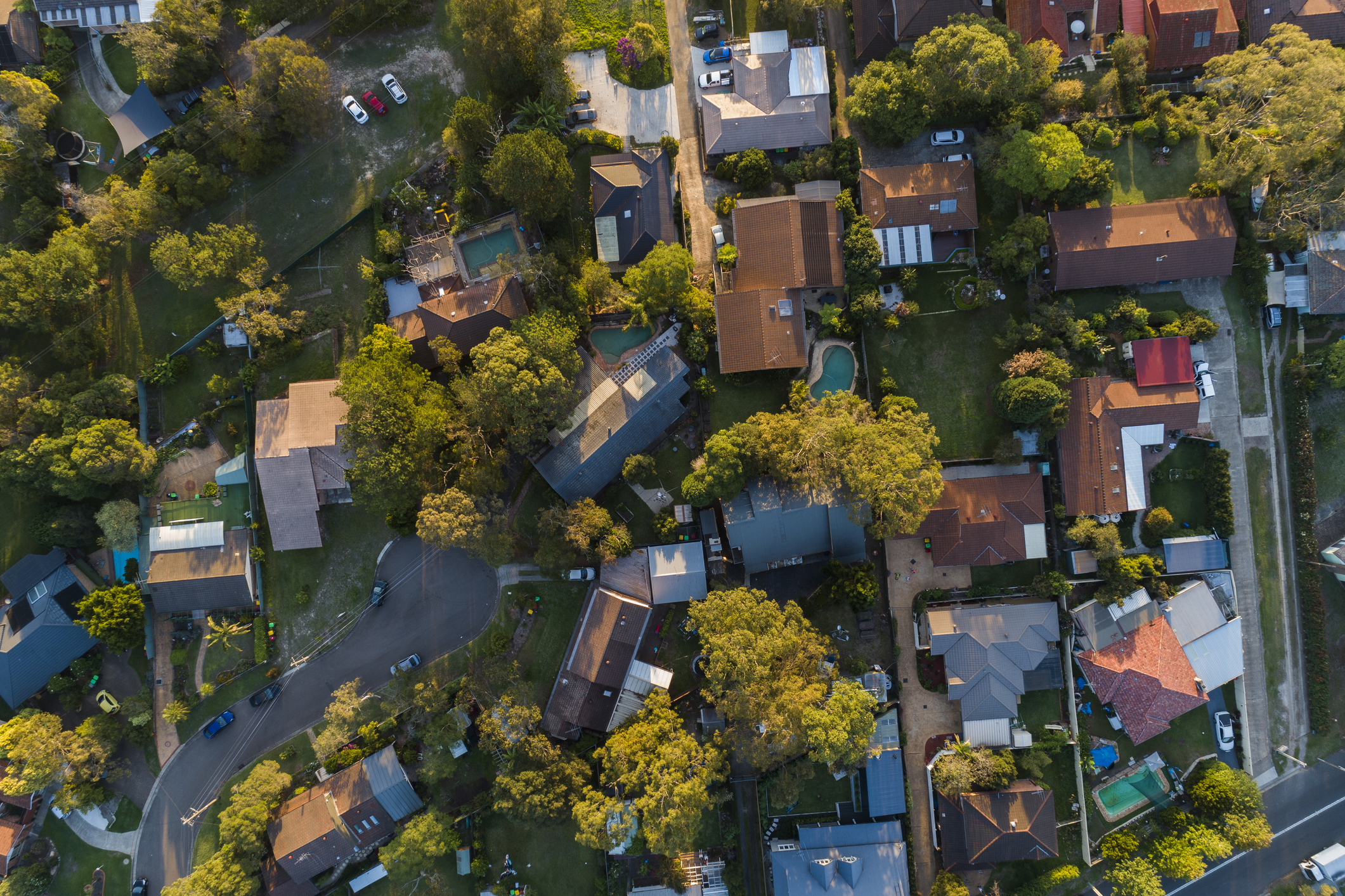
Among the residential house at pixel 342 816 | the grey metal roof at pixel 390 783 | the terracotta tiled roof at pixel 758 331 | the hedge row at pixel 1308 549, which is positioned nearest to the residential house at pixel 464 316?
the terracotta tiled roof at pixel 758 331

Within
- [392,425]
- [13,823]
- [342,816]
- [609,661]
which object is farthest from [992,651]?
[13,823]

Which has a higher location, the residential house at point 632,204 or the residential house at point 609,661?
the residential house at point 632,204

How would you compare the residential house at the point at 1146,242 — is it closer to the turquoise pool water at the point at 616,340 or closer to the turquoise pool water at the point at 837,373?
the turquoise pool water at the point at 837,373

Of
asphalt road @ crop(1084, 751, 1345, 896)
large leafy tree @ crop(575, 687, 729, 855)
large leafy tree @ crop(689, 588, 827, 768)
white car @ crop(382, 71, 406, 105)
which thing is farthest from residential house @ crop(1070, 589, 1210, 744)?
white car @ crop(382, 71, 406, 105)

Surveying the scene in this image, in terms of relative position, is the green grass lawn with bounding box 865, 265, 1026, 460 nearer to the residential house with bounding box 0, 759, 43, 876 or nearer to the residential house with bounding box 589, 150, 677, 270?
the residential house with bounding box 589, 150, 677, 270

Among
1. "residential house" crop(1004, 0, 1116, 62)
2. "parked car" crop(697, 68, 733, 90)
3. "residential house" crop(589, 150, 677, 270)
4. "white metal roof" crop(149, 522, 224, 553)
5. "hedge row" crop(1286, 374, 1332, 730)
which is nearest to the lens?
"hedge row" crop(1286, 374, 1332, 730)

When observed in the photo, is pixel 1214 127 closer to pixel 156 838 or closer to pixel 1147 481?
pixel 1147 481

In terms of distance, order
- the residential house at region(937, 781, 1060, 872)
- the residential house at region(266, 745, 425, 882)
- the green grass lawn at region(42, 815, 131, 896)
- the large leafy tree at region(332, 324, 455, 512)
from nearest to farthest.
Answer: the large leafy tree at region(332, 324, 455, 512)
the residential house at region(937, 781, 1060, 872)
the residential house at region(266, 745, 425, 882)
the green grass lawn at region(42, 815, 131, 896)

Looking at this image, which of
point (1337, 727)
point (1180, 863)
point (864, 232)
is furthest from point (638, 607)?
point (1337, 727)
